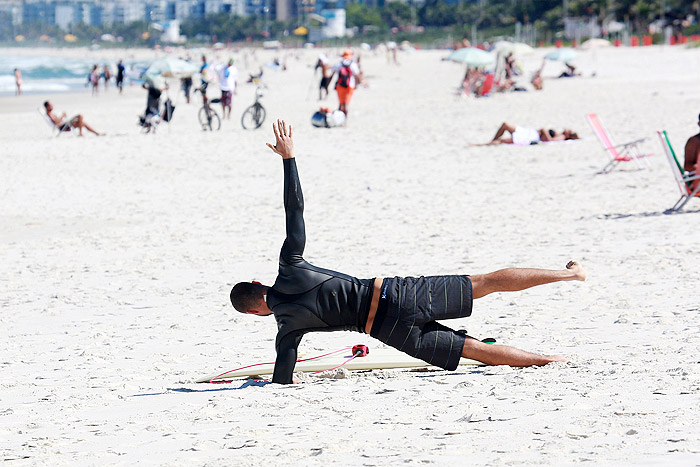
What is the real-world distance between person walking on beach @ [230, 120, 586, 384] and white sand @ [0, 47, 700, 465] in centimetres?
28

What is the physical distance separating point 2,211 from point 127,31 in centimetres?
15671

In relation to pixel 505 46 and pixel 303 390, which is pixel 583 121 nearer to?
pixel 505 46

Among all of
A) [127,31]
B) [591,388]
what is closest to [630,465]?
[591,388]

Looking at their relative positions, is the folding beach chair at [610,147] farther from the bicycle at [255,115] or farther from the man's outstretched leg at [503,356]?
the bicycle at [255,115]

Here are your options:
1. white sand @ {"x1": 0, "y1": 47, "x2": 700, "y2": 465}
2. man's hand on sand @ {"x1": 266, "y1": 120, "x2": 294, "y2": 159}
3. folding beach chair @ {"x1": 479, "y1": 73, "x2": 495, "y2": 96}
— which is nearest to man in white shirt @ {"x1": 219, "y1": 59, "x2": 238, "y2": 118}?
white sand @ {"x1": 0, "y1": 47, "x2": 700, "y2": 465}

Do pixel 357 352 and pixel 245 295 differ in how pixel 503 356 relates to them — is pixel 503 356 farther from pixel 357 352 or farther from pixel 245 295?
pixel 245 295

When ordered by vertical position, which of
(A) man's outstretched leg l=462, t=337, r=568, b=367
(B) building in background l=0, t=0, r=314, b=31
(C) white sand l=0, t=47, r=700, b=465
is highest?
(B) building in background l=0, t=0, r=314, b=31

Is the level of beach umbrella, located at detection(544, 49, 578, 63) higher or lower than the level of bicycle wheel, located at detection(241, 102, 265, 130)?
higher

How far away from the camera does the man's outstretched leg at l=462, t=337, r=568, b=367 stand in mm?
4676

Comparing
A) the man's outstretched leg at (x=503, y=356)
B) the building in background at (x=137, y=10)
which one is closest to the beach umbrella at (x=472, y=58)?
the man's outstretched leg at (x=503, y=356)

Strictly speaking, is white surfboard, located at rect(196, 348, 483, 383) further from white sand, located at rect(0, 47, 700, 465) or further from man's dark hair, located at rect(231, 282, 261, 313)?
man's dark hair, located at rect(231, 282, 261, 313)

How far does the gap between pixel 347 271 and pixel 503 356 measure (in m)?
3.07

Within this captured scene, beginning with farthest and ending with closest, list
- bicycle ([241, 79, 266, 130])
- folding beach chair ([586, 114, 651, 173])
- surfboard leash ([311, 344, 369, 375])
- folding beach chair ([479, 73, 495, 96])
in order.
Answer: folding beach chair ([479, 73, 495, 96]) → bicycle ([241, 79, 266, 130]) → folding beach chair ([586, 114, 651, 173]) → surfboard leash ([311, 344, 369, 375])

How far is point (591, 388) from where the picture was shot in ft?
13.7
